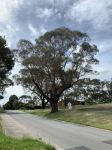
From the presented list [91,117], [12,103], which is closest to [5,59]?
[91,117]

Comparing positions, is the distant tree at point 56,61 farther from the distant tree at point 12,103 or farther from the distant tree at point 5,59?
the distant tree at point 12,103

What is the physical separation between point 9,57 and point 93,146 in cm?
2314

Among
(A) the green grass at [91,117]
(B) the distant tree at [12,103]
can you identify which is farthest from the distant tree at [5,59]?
(B) the distant tree at [12,103]

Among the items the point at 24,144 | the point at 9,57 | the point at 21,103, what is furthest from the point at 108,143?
the point at 21,103

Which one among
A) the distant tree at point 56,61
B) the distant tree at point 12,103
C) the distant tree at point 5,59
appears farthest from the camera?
→ the distant tree at point 12,103

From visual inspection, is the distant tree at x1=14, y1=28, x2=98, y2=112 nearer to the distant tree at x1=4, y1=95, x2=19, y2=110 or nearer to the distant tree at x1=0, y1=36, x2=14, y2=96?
the distant tree at x1=0, y1=36, x2=14, y2=96

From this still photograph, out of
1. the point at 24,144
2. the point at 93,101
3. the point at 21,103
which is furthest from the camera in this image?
the point at 21,103

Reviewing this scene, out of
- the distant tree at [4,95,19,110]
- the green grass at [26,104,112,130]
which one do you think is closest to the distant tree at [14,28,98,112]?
the green grass at [26,104,112,130]

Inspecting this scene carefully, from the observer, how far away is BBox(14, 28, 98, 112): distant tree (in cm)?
5722

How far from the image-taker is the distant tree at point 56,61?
57.2m

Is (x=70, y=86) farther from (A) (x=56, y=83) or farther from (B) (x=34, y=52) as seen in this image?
(B) (x=34, y=52)

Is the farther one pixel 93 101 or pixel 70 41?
pixel 93 101

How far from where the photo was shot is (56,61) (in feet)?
187

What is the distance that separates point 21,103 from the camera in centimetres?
14788
